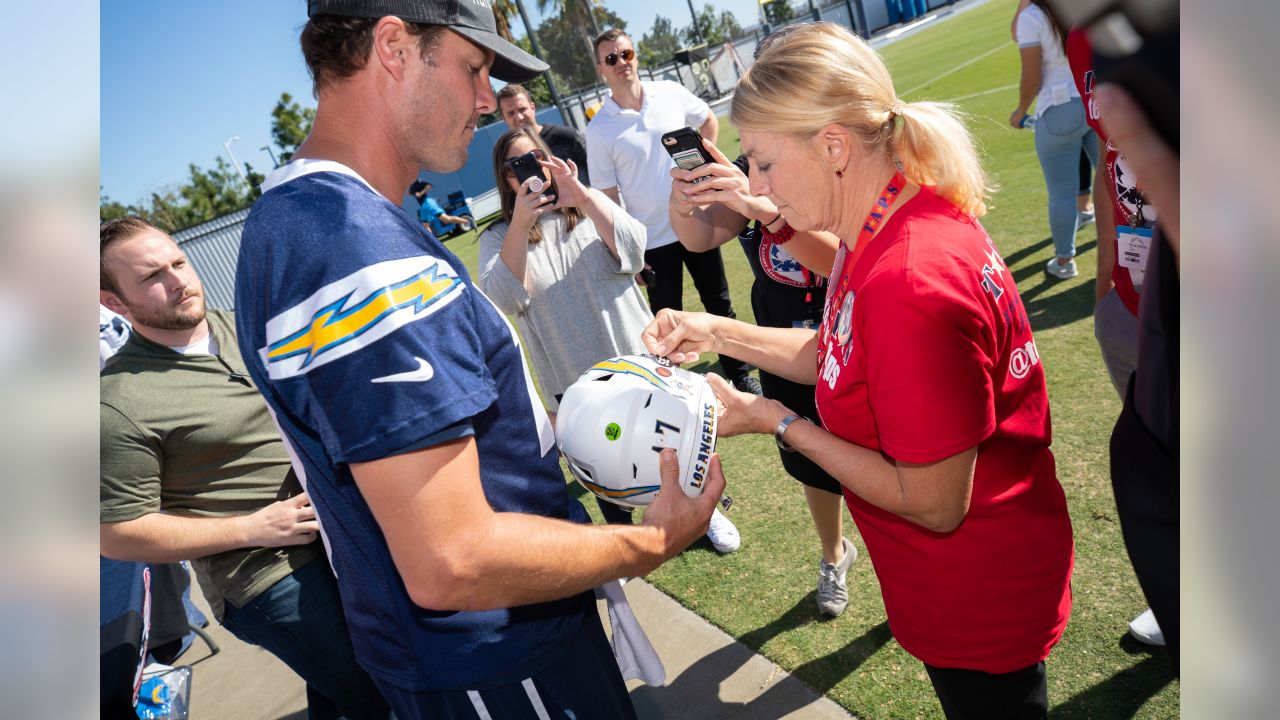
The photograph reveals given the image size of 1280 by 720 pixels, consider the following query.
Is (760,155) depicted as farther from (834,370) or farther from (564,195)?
(564,195)

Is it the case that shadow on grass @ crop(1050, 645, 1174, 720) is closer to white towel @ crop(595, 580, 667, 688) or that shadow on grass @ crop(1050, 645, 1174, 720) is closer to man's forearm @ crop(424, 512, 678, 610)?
white towel @ crop(595, 580, 667, 688)

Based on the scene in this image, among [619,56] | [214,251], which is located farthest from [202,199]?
[619,56]

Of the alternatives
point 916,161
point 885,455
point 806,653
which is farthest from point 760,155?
point 806,653

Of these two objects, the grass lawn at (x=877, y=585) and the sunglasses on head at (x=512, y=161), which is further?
the sunglasses on head at (x=512, y=161)

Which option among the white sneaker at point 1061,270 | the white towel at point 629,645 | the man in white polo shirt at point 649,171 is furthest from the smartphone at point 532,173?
the white sneaker at point 1061,270

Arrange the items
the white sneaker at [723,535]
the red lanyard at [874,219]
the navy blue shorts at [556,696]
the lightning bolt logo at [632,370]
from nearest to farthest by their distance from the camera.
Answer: the navy blue shorts at [556,696] < the red lanyard at [874,219] < the lightning bolt logo at [632,370] < the white sneaker at [723,535]

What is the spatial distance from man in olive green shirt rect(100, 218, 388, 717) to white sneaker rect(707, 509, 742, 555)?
2086mm

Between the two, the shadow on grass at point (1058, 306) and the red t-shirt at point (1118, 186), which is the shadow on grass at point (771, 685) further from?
the shadow on grass at point (1058, 306)

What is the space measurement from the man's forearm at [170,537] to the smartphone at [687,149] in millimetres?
2338

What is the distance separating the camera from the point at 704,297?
6219 millimetres

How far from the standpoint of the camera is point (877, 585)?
3.70 m

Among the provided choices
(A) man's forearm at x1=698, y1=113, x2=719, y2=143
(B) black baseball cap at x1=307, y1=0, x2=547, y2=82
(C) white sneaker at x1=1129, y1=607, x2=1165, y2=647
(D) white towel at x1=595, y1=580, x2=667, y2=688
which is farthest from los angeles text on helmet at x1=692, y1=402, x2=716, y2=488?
(A) man's forearm at x1=698, y1=113, x2=719, y2=143

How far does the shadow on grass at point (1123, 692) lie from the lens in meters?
2.74

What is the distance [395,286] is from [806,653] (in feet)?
9.34
